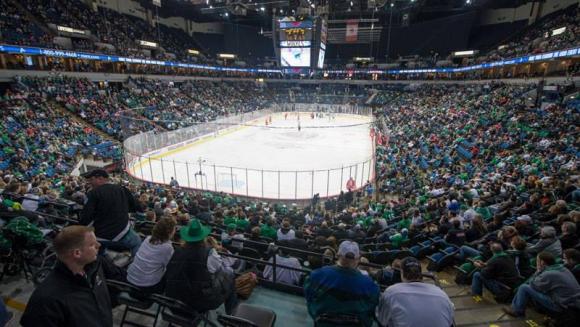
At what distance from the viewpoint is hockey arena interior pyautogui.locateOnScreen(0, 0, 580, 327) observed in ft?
10.1

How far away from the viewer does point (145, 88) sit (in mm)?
41656

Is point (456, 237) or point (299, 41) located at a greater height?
point (299, 41)

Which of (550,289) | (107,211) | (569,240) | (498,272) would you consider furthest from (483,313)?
(107,211)

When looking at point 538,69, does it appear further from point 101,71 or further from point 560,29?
point 101,71

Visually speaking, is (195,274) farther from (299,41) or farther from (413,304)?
(299,41)

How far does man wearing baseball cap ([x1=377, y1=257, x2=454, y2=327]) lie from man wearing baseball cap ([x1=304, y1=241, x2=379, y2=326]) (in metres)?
0.15

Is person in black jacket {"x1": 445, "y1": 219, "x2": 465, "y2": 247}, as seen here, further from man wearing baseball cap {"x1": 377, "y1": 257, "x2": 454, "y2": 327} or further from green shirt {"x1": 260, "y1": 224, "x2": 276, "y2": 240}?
man wearing baseball cap {"x1": 377, "y1": 257, "x2": 454, "y2": 327}

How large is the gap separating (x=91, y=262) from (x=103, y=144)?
2519 centimetres

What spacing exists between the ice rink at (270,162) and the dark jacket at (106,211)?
1017cm

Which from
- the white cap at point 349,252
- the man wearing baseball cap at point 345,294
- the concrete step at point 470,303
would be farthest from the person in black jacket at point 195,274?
the concrete step at point 470,303

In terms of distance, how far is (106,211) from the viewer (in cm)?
432

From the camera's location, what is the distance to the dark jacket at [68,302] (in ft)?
6.40

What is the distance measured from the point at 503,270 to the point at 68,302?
576 centimetres

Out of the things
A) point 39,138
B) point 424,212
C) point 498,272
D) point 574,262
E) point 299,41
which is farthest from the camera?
point 299,41
